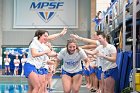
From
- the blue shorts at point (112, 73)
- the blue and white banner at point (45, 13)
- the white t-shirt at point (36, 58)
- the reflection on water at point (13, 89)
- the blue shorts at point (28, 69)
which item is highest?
the blue and white banner at point (45, 13)

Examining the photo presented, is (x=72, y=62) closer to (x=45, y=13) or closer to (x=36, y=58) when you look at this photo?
(x=36, y=58)

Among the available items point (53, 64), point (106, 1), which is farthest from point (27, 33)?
point (53, 64)

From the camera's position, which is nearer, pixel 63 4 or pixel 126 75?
pixel 126 75

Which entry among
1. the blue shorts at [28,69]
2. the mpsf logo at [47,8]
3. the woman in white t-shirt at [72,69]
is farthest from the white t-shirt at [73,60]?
the mpsf logo at [47,8]

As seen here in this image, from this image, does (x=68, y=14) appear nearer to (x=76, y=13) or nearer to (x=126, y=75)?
(x=76, y=13)

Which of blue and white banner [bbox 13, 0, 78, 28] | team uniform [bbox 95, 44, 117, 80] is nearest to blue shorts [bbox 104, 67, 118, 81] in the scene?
team uniform [bbox 95, 44, 117, 80]

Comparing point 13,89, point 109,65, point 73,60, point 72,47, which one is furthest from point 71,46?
point 13,89

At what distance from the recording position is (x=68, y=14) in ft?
90.7

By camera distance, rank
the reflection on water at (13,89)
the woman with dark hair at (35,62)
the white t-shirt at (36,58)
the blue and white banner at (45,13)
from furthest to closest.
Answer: the blue and white banner at (45,13)
the reflection on water at (13,89)
the white t-shirt at (36,58)
the woman with dark hair at (35,62)

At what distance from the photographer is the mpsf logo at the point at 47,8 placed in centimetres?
2797

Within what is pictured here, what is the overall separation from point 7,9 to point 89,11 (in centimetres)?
621

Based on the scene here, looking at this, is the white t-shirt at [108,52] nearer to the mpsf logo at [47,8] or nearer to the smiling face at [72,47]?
the smiling face at [72,47]

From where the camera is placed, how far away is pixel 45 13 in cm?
2817

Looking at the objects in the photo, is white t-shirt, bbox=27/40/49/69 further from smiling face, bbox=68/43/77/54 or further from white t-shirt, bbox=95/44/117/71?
white t-shirt, bbox=95/44/117/71
